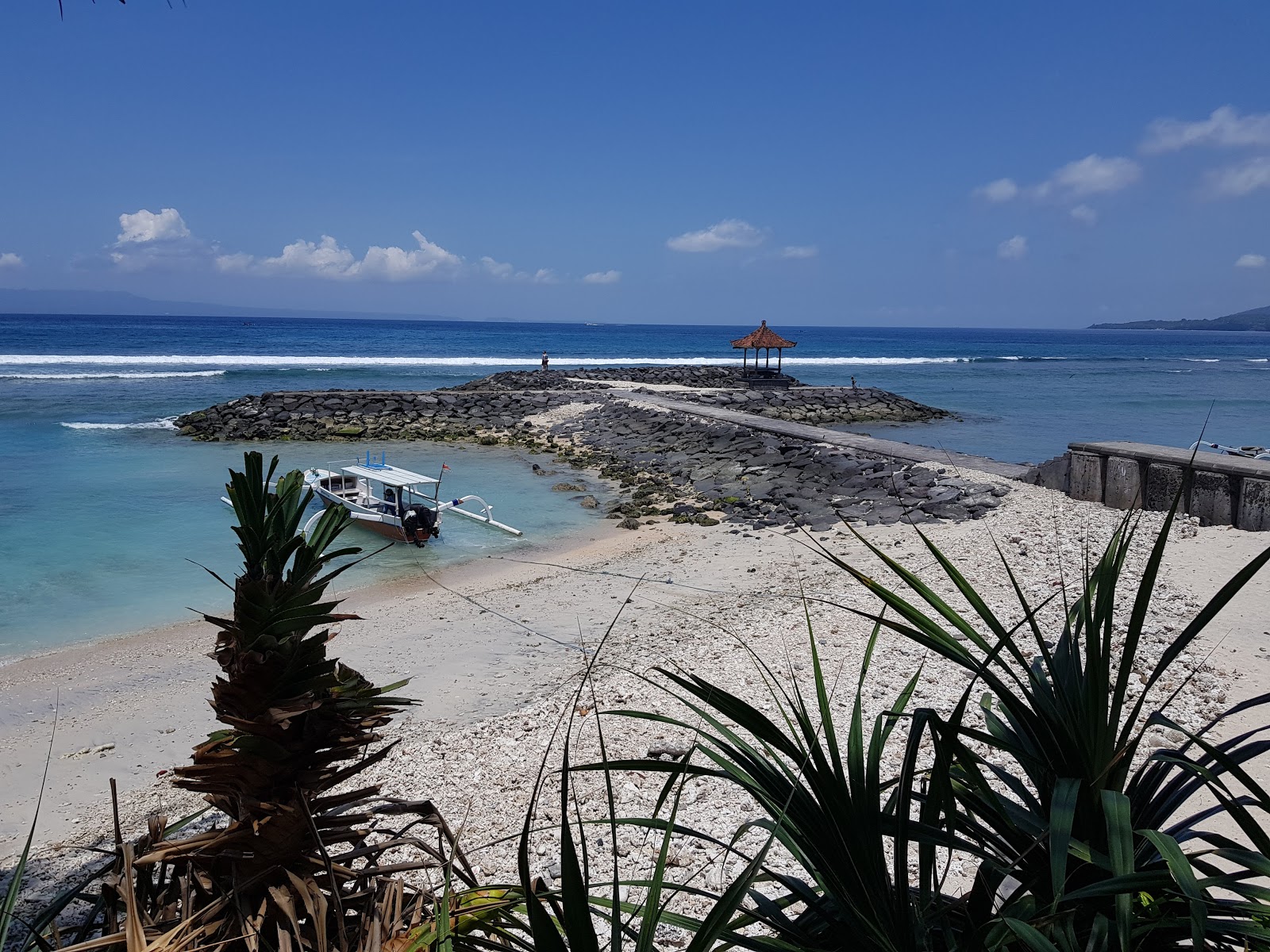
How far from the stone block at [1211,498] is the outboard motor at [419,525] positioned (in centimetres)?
858

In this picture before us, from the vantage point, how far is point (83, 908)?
3.26 metres

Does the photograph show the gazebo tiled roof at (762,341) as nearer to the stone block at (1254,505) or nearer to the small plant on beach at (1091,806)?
the stone block at (1254,505)

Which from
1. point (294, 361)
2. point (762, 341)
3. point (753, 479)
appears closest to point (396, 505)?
point (753, 479)

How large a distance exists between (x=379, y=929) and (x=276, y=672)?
41cm

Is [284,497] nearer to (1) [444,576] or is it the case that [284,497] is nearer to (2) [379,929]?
(2) [379,929]

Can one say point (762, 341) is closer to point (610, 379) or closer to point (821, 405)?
point (821, 405)

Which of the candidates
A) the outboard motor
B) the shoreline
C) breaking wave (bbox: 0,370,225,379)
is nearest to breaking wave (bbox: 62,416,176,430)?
breaking wave (bbox: 0,370,225,379)

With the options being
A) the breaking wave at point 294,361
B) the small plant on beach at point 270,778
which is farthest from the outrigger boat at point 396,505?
the breaking wave at point 294,361

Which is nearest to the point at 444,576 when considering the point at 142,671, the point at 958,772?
the point at 142,671

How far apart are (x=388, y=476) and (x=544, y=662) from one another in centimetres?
610

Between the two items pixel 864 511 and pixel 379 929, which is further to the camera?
pixel 864 511

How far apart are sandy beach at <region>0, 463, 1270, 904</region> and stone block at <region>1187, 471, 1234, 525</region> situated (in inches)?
14.0

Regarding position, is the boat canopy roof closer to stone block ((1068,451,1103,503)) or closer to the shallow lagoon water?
the shallow lagoon water

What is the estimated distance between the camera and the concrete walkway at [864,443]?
1277 centimetres
